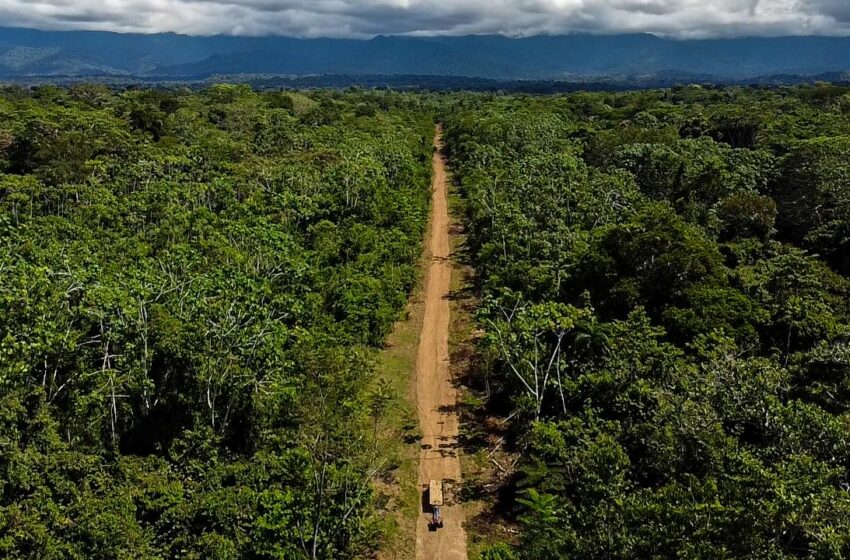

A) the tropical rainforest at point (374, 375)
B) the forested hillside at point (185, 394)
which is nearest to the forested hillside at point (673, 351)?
the tropical rainforest at point (374, 375)

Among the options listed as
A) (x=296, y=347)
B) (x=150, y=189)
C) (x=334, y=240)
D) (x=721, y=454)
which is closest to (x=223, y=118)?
(x=150, y=189)

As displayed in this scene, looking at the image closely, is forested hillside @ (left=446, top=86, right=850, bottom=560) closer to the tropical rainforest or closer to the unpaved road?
the tropical rainforest

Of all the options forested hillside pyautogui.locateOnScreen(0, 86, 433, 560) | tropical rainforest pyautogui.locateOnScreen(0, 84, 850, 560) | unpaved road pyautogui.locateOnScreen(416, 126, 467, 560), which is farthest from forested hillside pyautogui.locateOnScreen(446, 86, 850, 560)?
forested hillside pyautogui.locateOnScreen(0, 86, 433, 560)

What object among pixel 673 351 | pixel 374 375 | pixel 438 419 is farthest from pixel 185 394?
pixel 673 351

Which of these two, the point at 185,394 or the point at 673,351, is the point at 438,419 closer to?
the point at 673,351

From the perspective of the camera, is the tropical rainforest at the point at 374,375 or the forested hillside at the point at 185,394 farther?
the forested hillside at the point at 185,394

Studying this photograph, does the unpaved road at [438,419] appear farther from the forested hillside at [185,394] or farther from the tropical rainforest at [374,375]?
the forested hillside at [185,394]
